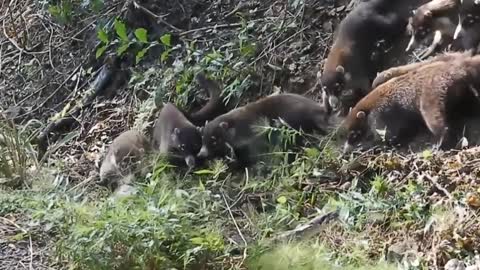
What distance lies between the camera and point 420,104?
576 centimetres

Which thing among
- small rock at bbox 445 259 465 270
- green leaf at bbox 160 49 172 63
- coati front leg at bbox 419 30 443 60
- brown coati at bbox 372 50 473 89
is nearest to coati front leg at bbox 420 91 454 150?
brown coati at bbox 372 50 473 89

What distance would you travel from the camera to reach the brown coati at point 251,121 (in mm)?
6344

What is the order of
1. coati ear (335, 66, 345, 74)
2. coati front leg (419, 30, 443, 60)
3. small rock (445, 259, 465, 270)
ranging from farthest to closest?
1. coati ear (335, 66, 345, 74)
2. coati front leg (419, 30, 443, 60)
3. small rock (445, 259, 465, 270)

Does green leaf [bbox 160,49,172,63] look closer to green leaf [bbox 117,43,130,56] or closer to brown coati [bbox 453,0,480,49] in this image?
green leaf [bbox 117,43,130,56]

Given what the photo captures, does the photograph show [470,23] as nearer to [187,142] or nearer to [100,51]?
[187,142]

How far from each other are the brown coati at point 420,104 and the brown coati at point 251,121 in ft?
0.94

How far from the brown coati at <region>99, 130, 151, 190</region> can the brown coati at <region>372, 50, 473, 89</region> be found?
A: 192cm

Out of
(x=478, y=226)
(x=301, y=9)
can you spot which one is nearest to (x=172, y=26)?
(x=301, y=9)

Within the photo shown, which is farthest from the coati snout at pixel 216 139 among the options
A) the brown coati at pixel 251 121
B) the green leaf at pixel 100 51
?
the green leaf at pixel 100 51

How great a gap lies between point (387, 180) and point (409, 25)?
1.89 metres

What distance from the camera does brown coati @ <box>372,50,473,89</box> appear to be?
19.6 ft

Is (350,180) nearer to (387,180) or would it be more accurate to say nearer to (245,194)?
(387,180)

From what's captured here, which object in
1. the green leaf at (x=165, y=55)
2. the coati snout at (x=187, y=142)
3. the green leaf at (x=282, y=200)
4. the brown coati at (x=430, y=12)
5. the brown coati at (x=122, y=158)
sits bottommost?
the brown coati at (x=122, y=158)

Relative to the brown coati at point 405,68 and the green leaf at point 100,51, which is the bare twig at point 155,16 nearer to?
the green leaf at point 100,51
